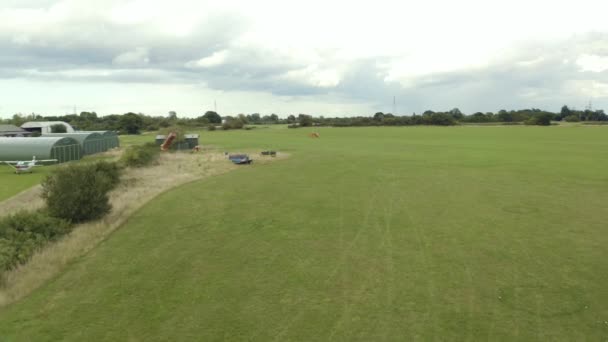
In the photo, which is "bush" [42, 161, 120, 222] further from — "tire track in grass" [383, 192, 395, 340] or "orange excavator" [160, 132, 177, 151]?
"orange excavator" [160, 132, 177, 151]

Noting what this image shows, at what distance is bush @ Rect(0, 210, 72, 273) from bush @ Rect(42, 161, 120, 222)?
0.63m

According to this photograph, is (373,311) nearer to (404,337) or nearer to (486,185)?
(404,337)

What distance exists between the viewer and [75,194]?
18078mm

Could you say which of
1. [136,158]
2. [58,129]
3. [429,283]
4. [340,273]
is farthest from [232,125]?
[429,283]

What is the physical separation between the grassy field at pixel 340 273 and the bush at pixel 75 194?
2.12 m

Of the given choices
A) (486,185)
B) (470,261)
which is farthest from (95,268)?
(486,185)

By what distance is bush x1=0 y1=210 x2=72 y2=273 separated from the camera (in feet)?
44.3

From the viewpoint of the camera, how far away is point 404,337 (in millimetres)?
8938

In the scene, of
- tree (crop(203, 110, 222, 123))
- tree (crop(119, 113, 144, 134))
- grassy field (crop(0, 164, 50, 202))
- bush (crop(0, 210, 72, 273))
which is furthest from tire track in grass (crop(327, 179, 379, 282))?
tree (crop(203, 110, 222, 123))

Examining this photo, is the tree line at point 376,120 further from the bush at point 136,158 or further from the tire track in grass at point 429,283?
Result: the tire track in grass at point 429,283

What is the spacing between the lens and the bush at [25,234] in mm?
13508

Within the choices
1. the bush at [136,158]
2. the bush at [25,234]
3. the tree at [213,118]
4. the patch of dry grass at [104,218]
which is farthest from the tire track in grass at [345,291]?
the tree at [213,118]

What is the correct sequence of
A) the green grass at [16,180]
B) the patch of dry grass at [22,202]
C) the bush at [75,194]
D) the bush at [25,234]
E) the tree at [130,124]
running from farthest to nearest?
the tree at [130,124] < the green grass at [16,180] < the patch of dry grass at [22,202] < the bush at [75,194] < the bush at [25,234]

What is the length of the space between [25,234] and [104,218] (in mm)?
3957
